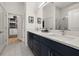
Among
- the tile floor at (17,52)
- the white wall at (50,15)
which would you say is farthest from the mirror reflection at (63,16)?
the tile floor at (17,52)

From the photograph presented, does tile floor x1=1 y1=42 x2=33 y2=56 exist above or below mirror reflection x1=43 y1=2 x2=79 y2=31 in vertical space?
below

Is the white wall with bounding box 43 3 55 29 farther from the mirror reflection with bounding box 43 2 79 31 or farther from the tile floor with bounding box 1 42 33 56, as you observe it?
the tile floor with bounding box 1 42 33 56

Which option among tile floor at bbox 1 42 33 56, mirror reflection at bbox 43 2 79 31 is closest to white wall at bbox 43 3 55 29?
mirror reflection at bbox 43 2 79 31

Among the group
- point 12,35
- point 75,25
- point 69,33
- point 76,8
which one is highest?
point 76,8

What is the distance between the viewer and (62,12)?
2836 mm

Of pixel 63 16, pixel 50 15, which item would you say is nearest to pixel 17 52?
pixel 50 15

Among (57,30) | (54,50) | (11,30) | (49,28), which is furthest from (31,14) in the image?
(11,30)

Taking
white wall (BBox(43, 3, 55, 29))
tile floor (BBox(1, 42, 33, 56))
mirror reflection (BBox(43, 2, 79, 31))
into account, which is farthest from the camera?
tile floor (BBox(1, 42, 33, 56))

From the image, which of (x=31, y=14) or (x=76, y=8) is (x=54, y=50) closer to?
(x=76, y=8)

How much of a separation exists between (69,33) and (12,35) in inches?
284

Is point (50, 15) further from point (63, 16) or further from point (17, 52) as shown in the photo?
point (17, 52)

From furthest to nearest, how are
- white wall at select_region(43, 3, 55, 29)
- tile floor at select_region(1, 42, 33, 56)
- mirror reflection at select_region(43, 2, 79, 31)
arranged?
tile floor at select_region(1, 42, 33, 56), white wall at select_region(43, 3, 55, 29), mirror reflection at select_region(43, 2, 79, 31)

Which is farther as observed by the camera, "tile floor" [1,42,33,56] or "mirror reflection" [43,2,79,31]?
"tile floor" [1,42,33,56]

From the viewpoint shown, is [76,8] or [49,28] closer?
[76,8]
